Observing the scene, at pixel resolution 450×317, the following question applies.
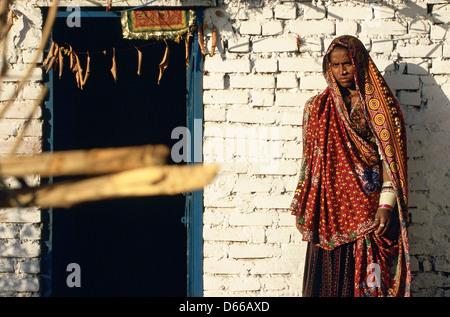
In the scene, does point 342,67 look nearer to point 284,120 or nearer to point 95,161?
point 284,120

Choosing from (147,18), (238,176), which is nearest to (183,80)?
(147,18)

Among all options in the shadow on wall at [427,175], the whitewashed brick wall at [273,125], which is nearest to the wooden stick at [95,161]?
the whitewashed brick wall at [273,125]

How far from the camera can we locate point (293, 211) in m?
3.16

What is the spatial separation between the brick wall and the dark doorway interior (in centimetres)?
108

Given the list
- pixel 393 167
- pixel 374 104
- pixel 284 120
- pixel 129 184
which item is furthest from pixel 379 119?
pixel 129 184

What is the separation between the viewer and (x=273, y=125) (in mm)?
3670

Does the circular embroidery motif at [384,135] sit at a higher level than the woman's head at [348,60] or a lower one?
lower

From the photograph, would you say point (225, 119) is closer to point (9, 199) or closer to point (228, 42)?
point (228, 42)

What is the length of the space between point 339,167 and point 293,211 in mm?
388

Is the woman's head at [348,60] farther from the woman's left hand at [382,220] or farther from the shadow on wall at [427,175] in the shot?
the woman's left hand at [382,220]

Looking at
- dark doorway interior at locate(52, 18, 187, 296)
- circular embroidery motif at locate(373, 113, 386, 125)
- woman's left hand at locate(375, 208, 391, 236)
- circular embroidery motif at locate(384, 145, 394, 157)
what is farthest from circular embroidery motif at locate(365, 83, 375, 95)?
dark doorway interior at locate(52, 18, 187, 296)

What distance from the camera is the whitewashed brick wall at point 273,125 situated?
12.0 feet

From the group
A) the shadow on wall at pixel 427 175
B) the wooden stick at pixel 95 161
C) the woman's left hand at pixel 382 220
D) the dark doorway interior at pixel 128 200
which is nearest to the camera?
the wooden stick at pixel 95 161

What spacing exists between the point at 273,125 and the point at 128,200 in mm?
2200
